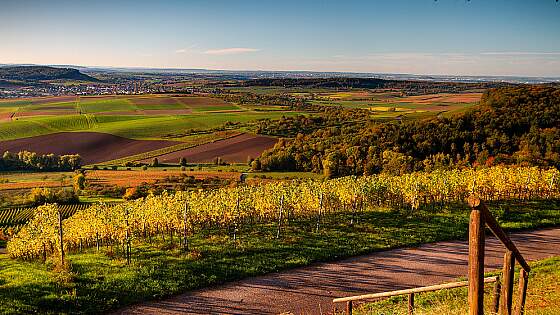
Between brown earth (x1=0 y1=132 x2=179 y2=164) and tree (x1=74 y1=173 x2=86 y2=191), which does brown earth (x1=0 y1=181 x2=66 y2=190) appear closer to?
tree (x1=74 y1=173 x2=86 y2=191)

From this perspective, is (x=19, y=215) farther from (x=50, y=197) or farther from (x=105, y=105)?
(x=105, y=105)

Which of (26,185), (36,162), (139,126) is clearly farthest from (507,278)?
(139,126)

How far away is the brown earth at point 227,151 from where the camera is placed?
67.2 metres

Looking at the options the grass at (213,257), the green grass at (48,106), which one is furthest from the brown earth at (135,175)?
the green grass at (48,106)

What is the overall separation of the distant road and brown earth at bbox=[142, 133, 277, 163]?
→ 49446 millimetres

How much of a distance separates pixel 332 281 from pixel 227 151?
5642 centimetres

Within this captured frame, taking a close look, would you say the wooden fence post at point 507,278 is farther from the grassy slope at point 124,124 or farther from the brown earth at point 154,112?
the brown earth at point 154,112

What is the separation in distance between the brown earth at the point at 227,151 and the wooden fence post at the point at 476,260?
62.4 m

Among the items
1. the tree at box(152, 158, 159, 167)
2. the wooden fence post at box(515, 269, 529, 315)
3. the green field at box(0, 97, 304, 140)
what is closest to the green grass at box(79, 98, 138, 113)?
the green field at box(0, 97, 304, 140)

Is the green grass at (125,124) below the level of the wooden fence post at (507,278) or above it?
below

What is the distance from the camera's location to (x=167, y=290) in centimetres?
1491

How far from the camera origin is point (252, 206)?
79.3ft

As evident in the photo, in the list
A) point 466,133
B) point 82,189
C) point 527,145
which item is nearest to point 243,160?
point 82,189

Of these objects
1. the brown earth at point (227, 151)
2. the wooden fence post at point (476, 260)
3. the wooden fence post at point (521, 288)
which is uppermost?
the wooden fence post at point (476, 260)
